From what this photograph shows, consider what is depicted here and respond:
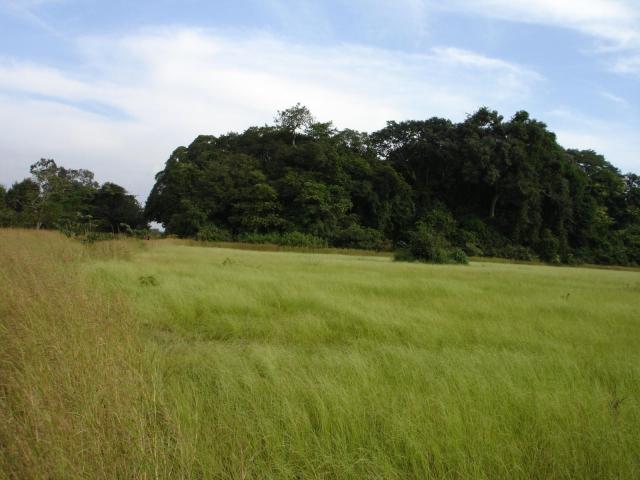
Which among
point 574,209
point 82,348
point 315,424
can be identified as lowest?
point 315,424

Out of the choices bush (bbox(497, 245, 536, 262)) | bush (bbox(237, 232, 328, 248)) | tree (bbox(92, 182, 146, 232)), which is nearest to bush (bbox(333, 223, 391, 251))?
bush (bbox(237, 232, 328, 248))

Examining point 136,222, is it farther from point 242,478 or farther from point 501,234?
point 242,478

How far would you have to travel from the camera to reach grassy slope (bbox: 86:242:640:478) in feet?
9.25

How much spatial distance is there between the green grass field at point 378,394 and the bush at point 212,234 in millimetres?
29068

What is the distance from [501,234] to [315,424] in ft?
153

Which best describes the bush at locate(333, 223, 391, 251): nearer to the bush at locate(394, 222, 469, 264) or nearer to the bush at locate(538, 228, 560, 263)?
the bush at locate(394, 222, 469, 264)

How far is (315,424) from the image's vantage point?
10.7 ft

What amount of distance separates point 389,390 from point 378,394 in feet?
0.35

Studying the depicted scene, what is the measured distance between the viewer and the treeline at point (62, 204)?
20703 mm

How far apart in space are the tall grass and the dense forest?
30933 mm

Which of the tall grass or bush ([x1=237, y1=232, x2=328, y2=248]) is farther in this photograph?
bush ([x1=237, y1=232, x2=328, y2=248])

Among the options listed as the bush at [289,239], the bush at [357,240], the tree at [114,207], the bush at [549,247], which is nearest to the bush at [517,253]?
the bush at [549,247]

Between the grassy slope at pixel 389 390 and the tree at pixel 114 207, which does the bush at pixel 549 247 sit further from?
the tree at pixel 114 207

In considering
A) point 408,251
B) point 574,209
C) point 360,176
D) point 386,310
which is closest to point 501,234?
point 574,209
